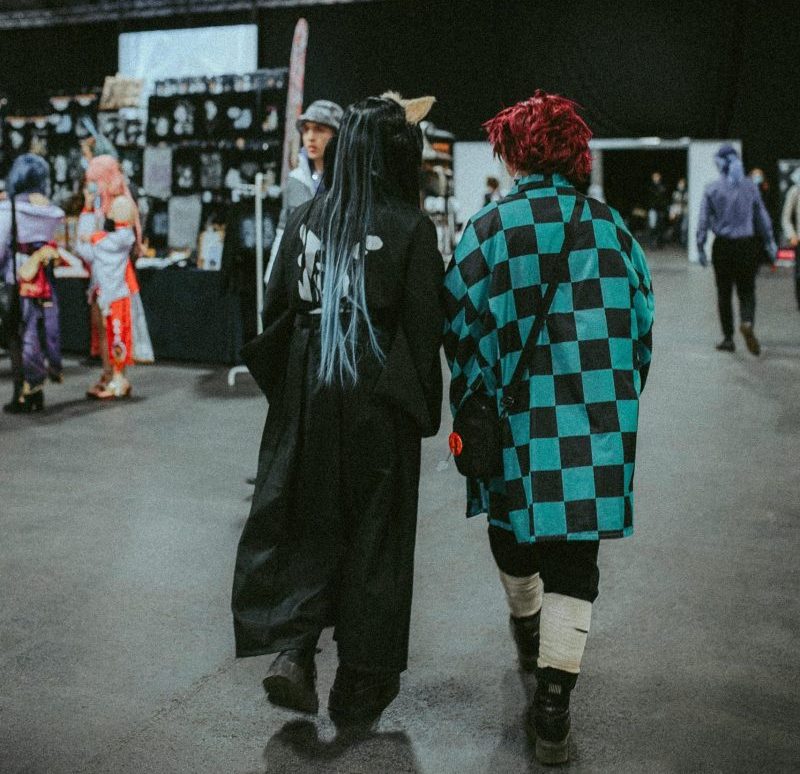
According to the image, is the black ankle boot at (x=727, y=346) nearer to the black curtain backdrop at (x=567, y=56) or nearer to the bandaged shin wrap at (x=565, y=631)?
the bandaged shin wrap at (x=565, y=631)

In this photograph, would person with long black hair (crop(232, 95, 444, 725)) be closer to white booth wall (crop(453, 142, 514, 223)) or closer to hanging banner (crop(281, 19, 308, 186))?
hanging banner (crop(281, 19, 308, 186))

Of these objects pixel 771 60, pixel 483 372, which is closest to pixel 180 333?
pixel 483 372

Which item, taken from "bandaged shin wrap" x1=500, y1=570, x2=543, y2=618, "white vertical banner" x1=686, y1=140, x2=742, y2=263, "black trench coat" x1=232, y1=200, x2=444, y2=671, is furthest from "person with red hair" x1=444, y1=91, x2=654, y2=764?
"white vertical banner" x1=686, y1=140, x2=742, y2=263

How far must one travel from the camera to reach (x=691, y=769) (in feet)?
7.75

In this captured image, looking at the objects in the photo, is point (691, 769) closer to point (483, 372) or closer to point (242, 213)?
point (483, 372)

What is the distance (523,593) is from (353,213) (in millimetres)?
1032

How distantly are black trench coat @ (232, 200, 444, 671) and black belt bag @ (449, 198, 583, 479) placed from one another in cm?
11

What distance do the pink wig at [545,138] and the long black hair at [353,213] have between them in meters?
0.24

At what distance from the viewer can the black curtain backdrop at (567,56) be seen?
16.0 meters

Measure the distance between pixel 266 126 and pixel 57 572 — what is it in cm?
537

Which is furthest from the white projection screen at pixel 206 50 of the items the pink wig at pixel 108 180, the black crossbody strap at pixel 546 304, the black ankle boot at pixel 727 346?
the black crossbody strap at pixel 546 304

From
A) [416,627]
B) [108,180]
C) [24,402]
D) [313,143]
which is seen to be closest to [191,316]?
[108,180]

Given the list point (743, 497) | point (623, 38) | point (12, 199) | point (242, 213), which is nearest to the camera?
point (743, 497)

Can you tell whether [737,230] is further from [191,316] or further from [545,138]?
[545,138]
